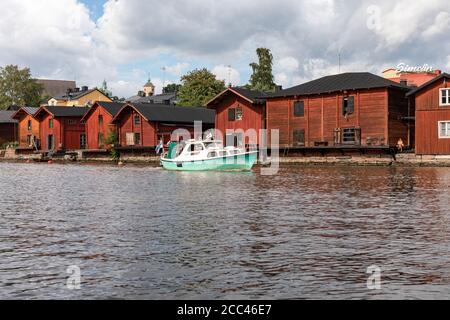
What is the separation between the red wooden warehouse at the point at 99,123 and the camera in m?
81.4

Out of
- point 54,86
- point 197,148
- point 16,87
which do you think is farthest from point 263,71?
point 54,86

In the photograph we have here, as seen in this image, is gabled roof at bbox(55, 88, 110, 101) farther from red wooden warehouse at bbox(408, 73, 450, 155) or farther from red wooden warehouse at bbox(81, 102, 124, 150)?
red wooden warehouse at bbox(408, 73, 450, 155)

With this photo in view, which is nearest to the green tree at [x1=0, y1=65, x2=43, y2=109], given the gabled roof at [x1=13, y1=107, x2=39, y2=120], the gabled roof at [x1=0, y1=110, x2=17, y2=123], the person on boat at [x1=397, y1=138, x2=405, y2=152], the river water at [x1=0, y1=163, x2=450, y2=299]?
the gabled roof at [x1=0, y1=110, x2=17, y2=123]

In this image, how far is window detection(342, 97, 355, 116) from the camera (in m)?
58.7

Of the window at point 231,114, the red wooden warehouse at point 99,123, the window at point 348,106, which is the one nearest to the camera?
the window at point 348,106

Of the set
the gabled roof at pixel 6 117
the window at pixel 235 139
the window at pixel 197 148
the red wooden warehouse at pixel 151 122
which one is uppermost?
the gabled roof at pixel 6 117

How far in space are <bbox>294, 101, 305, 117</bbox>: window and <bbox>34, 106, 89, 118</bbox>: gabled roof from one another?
39.8m

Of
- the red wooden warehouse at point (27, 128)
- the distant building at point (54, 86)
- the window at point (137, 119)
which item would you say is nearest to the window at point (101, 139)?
the window at point (137, 119)

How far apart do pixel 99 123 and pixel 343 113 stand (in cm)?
3802

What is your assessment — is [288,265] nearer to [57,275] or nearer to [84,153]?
[57,275]

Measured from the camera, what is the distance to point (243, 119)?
67750 millimetres

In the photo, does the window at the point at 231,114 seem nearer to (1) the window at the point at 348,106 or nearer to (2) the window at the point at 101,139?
(1) the window at the point at 348,106

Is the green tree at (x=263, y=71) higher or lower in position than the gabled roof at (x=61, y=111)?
higher
